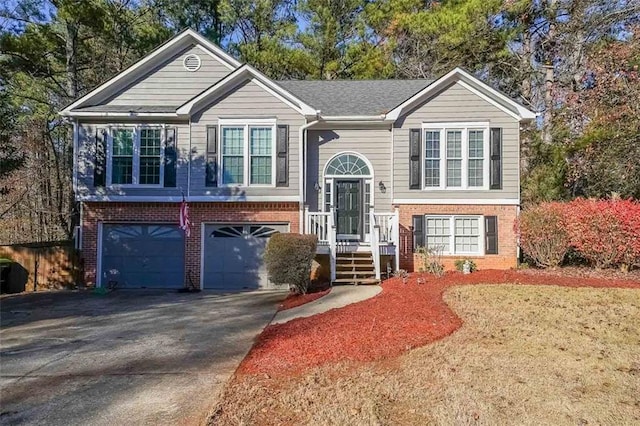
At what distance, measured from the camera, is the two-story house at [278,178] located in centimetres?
1216

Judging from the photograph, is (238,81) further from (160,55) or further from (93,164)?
(93,164)

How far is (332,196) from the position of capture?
12805 mm

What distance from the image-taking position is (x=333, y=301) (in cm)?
906

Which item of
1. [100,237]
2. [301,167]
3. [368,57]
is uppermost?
[368,57]

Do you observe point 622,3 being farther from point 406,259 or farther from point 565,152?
point 406,259

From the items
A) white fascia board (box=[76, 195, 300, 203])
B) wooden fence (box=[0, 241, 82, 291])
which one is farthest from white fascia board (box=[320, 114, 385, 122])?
wooden fence (box=[0, 241, 82, 291])

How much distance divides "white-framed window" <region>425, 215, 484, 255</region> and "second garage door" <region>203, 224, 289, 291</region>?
13.6ft

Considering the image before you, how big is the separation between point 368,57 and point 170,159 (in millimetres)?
12261

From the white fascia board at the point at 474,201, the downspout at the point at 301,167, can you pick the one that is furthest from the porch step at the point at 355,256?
the white fascia board at the point at 474,201

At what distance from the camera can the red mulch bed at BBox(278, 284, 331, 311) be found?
9266mm

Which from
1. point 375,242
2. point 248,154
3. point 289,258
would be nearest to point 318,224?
point 375,242

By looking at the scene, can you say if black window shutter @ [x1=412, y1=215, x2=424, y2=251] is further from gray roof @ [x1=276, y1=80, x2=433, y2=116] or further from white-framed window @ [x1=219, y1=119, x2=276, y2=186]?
white-framed window @ [x1=219, y1=119, x2=276, y2=186]

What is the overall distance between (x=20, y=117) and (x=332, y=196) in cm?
1279

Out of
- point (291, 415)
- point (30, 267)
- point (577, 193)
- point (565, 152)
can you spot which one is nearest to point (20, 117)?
point (30, 267)
